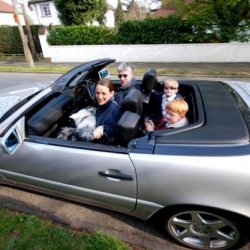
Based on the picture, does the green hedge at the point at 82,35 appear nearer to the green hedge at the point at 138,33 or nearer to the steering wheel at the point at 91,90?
the green hedge at the point at 138,33

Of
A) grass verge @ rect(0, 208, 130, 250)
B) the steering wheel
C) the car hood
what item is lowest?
grass verge @ rect(0, 208, 130, 250)

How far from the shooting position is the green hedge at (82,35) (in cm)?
1520

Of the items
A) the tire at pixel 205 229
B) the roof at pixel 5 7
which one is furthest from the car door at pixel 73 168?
the roof at pixel 5 7

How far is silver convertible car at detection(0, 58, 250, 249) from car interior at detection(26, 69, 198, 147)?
0.04 ft

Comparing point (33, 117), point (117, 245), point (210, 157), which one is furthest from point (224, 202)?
point (33, 117)

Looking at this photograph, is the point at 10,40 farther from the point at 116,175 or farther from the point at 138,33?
the point at 116,175

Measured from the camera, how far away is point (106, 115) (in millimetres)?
2594

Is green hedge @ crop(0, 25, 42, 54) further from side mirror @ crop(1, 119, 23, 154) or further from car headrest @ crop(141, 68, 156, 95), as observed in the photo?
side mirror @ crop(1, 119, 23, 154)

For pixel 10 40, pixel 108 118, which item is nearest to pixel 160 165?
pixel 108 118

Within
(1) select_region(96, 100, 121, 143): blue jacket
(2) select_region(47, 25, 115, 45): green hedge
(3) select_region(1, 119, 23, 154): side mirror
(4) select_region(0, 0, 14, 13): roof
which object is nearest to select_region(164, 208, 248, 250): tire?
(1) select_region(96, 100, 121, 143): blue jacket

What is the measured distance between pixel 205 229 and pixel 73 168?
123cm

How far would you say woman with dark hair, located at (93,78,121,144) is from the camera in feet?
7.86

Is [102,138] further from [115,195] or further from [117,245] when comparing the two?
[117,245]

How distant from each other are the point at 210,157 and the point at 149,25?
13.2 meters
